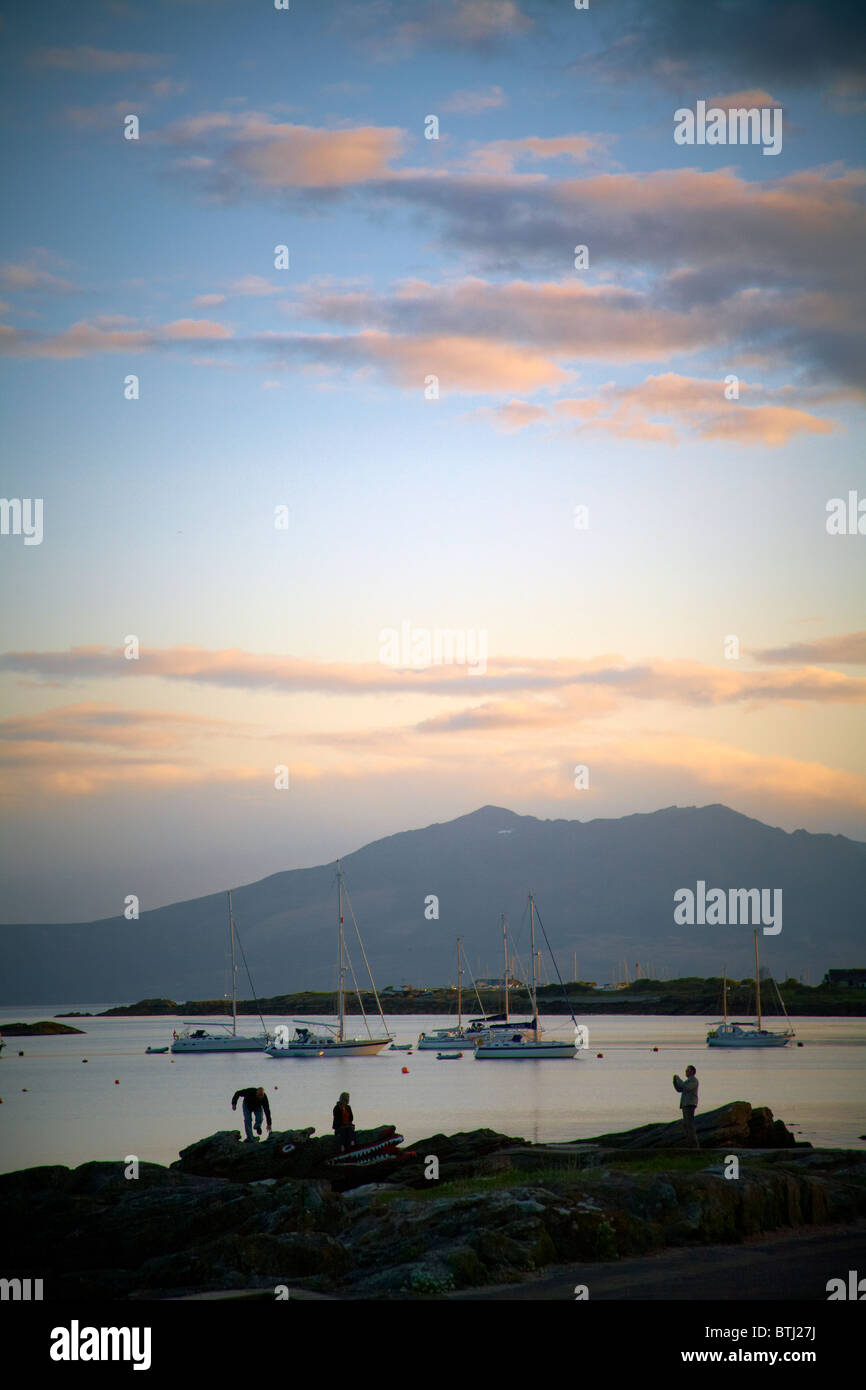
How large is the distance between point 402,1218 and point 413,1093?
65776mm

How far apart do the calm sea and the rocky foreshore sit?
1956 cm

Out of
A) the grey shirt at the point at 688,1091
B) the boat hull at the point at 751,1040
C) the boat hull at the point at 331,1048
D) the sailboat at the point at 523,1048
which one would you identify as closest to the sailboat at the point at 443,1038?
the sailboat at the point at 523,1048

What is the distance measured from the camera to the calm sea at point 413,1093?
61.2 m

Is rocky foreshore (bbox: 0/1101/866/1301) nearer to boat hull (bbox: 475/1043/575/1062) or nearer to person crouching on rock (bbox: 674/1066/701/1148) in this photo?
person crouching on rock (bbox: 674/1066/701/1148)

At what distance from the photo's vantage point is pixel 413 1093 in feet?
289

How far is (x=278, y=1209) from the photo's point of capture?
2595 cm

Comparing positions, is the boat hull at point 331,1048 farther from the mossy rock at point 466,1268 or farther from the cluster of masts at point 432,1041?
the mossy rock at point 466,1268

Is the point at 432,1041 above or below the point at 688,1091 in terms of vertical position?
below

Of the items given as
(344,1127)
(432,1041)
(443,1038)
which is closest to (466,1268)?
(344,1127)

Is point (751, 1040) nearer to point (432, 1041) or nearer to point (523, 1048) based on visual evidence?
point (523, 1048)

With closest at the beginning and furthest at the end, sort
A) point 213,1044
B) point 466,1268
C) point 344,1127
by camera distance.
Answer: point 466,1268 < point 344,1127 < point 213,1044

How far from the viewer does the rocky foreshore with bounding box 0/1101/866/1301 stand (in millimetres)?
21984

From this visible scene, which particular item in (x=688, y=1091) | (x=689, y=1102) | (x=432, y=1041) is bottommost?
(x=432, y=1041)
